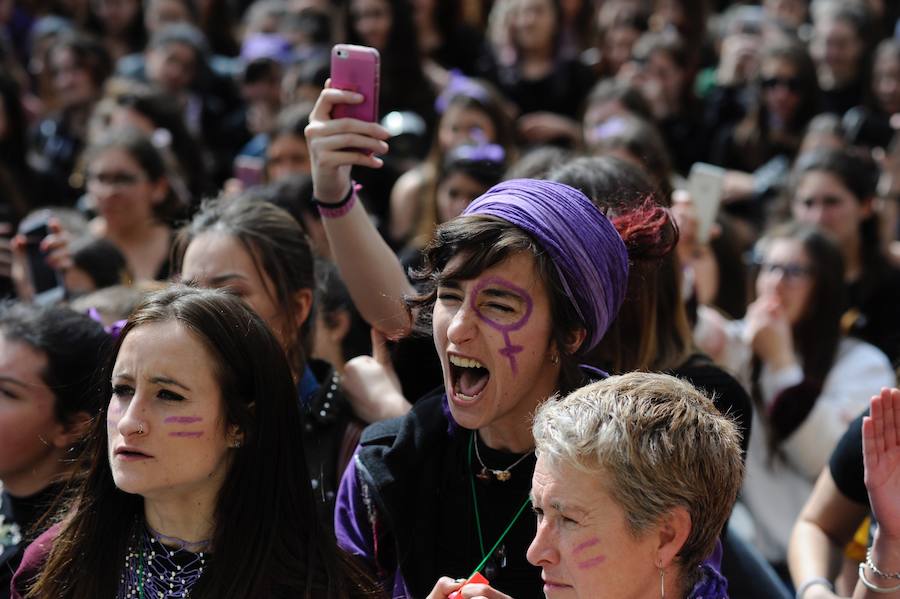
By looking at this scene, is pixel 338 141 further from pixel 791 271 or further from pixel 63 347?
pixel 791 271

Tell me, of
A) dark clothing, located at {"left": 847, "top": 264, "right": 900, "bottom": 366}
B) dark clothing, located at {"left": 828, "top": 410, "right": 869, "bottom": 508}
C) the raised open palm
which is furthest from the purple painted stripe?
dark clothing, located at {"left": 847, "top": 264, "right": 900, "bottom": 366}

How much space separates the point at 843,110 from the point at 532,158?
4001 millimetres

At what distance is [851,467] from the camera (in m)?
3.07

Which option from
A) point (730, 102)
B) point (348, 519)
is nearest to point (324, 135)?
point (348, 519)

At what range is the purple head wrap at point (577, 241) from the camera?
2.57 meters

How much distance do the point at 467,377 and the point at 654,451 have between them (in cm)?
57

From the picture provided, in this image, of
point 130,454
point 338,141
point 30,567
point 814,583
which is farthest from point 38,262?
point 814,583

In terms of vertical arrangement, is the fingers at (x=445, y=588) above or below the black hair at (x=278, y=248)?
below

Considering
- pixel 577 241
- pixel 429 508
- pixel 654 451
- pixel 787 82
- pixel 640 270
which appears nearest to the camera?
pixel 654 451

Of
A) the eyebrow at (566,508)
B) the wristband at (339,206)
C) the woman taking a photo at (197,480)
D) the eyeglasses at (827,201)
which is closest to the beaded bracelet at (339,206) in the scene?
the wristband at (339,206)

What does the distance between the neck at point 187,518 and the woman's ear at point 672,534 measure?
98cm

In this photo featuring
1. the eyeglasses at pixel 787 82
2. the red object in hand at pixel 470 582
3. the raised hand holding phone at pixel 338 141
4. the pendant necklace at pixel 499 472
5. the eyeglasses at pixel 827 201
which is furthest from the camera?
the eyeglasses at pixel 787 82

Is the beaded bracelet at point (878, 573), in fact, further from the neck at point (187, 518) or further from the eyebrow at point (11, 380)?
the eyebrow at point (11, 380)

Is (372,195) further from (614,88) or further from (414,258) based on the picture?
(414,258)
